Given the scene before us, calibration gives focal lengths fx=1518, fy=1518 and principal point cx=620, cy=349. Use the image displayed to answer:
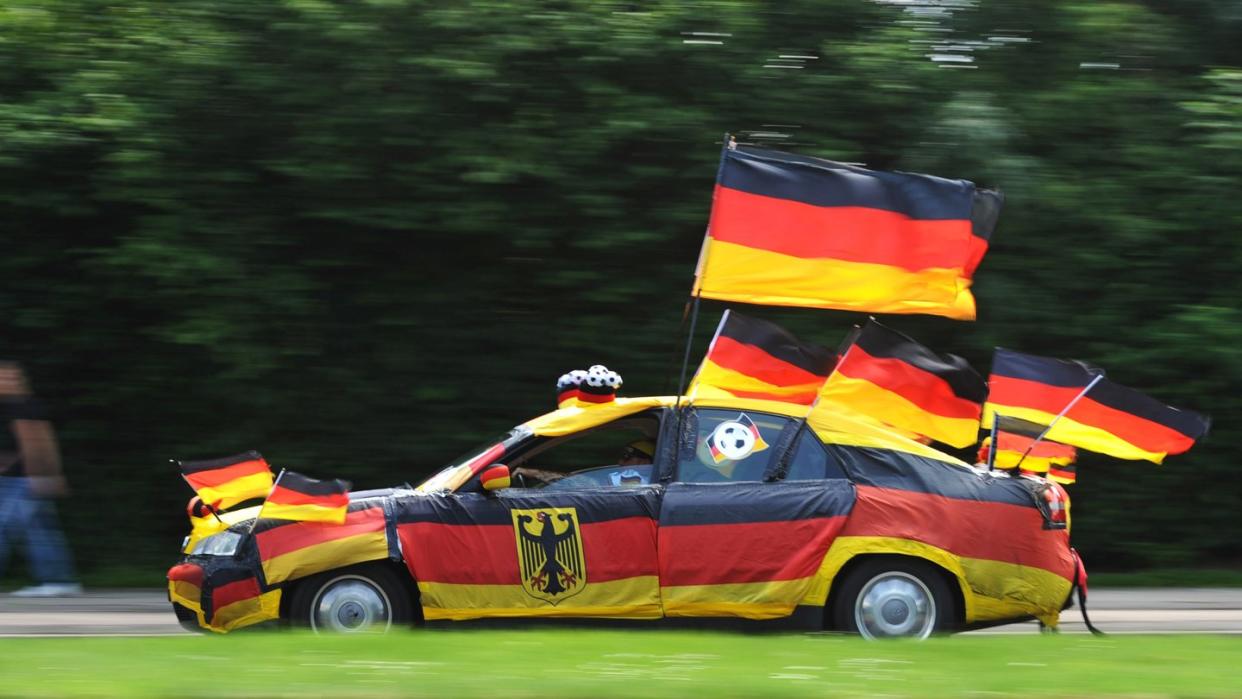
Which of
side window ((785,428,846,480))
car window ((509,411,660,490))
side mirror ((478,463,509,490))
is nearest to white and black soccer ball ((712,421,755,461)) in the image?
side window ((785,428,846,480))

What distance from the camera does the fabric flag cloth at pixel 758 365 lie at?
878 cm

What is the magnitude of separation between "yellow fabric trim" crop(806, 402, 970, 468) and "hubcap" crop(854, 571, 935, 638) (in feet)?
2.37

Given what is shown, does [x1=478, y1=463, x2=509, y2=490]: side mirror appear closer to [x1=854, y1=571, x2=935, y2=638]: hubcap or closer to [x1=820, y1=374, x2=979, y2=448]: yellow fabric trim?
[x1=820, y1=374, x2=979, y2=448]: yellow fabric trim

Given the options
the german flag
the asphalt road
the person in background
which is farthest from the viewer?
the person in background

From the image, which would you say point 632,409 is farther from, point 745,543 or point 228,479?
point 228,479

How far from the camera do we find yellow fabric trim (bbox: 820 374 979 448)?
28.4 feet

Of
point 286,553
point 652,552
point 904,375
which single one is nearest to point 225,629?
point 286,553

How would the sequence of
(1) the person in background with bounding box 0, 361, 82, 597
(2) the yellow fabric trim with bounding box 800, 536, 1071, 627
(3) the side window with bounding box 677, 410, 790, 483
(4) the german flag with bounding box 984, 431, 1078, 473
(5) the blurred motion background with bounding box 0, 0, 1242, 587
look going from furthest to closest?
1. (5) the blurred motion background with bounding box 0, 0, 1242, 587
2. (1) the person in background with bounding box 0, 361, 82, 597
3. (4) the german flag with bounding box 984, 431, 1078, 473
4. (3) the side window with bounding box 677, 410, 790, 483
5. (2) the yellow fabric trim with bounding box 800, 536, 1071, 627

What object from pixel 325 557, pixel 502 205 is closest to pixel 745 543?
pixel 325 557

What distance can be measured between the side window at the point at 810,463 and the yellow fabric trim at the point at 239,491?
9.91 feet

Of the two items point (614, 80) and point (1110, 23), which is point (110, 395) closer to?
point (614, 80)

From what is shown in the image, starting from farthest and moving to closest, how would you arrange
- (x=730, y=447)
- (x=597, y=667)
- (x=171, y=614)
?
(x=171, y=614), (x=730, y=447), (x=597, y=667)

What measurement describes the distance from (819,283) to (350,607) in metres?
3.17

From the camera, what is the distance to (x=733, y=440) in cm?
846
